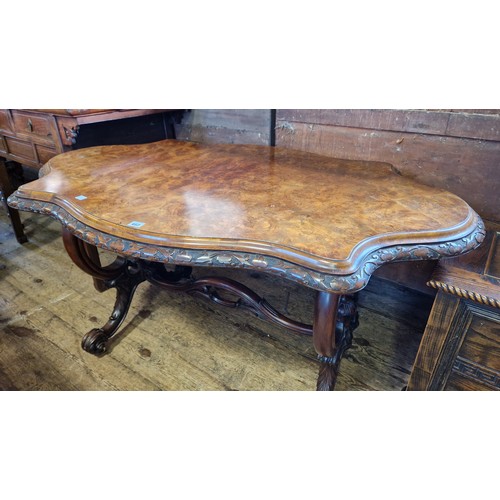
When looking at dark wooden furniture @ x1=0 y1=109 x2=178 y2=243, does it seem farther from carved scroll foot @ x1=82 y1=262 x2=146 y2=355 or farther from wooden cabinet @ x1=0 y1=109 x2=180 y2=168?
carved scroll foot @ x1=82 y1=262 x2=146 y2=355

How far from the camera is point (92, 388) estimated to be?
136 cm

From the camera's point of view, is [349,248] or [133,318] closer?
[349,248]

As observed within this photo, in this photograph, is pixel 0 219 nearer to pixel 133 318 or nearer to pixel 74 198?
pixel 133 318

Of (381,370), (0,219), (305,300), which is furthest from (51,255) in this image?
(381,370)

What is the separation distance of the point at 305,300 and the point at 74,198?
47.2 inches

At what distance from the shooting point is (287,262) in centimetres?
79

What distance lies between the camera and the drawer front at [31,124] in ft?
5.51

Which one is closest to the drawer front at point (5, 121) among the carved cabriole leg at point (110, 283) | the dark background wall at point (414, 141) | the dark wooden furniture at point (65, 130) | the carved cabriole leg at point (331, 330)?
the dark wooden furniture at point (65, 130)

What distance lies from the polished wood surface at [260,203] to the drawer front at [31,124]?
0.39 m

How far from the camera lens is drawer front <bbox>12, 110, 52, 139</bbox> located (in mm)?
1679

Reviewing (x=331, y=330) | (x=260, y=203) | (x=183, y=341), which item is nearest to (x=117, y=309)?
(x=183, y=341)

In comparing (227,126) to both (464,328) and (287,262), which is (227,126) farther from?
(464,328)

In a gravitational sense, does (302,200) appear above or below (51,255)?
above

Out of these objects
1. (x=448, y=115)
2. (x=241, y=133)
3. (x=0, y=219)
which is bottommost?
(x=0, y=219)
